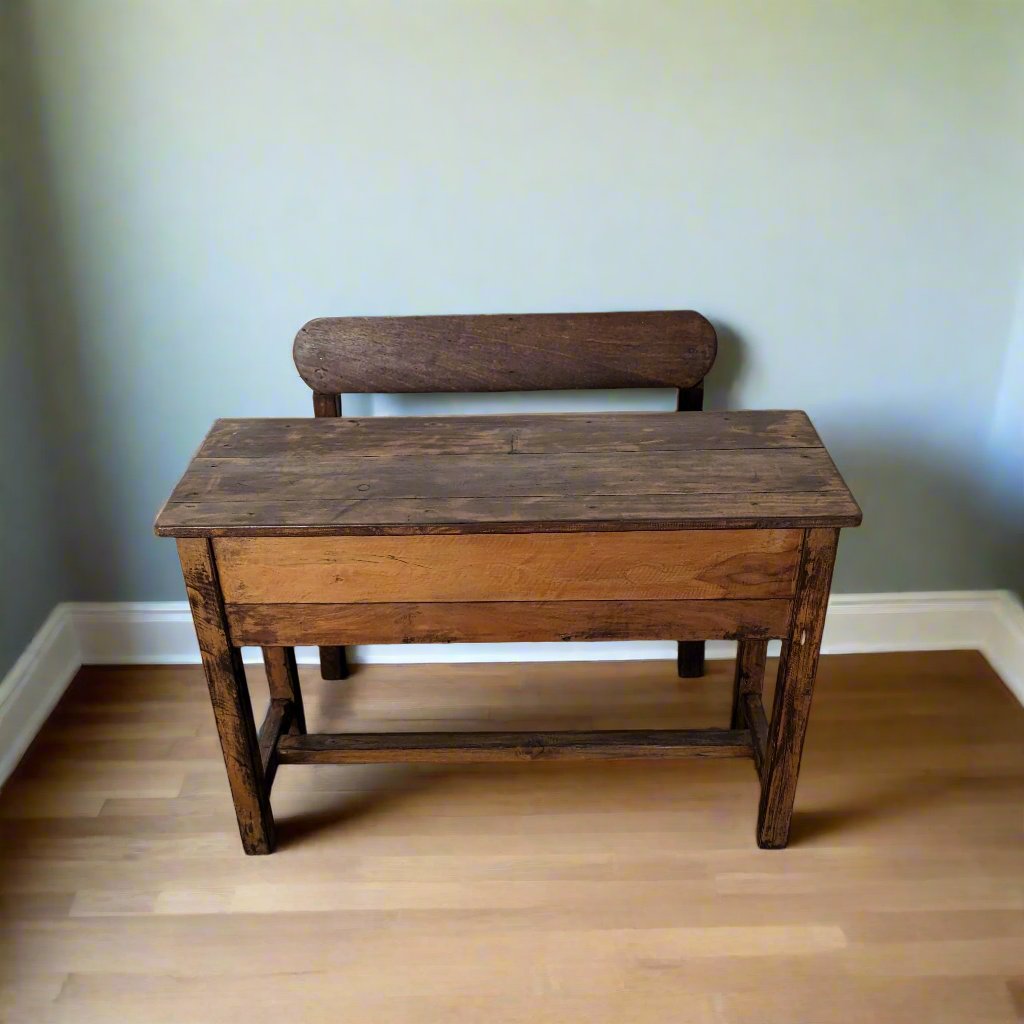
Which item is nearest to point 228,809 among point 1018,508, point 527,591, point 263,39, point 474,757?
point 474,757

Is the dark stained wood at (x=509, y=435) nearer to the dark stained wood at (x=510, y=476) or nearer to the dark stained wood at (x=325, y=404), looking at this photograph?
the dark stained wood at (x=510, y=476)

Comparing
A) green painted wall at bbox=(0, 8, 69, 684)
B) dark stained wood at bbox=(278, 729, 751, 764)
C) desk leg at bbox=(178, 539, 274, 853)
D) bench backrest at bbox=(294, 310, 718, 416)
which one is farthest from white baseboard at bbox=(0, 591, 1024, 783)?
bench backrest at bbox=(294, 310, 718, 416)

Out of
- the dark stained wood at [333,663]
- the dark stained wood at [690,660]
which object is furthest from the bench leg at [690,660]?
the dark stained wood at [333,663]

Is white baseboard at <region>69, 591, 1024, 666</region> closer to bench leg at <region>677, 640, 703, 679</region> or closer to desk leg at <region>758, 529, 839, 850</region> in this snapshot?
bench leg at <region>677, 640, 703, 679</region>

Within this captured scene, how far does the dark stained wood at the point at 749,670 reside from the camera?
6.57 feet

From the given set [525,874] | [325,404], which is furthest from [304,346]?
[525,874]

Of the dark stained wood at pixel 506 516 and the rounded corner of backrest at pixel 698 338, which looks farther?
the rounded corner of backrest at pixel 698 338

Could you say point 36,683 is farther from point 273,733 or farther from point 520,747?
point 520,747

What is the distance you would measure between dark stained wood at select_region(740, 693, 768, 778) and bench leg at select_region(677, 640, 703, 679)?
28cm

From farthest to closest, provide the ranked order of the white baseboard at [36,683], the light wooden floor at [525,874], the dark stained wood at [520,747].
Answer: the white baseboard at [36,683]
the dark stained wood at [520,747]
the light wooden floor at [525,874]

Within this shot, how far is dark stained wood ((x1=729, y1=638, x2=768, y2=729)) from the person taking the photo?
2.00 metres

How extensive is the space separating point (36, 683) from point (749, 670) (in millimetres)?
1573

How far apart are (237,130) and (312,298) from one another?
35 cm

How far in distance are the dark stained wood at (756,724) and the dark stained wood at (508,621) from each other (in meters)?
0.34
